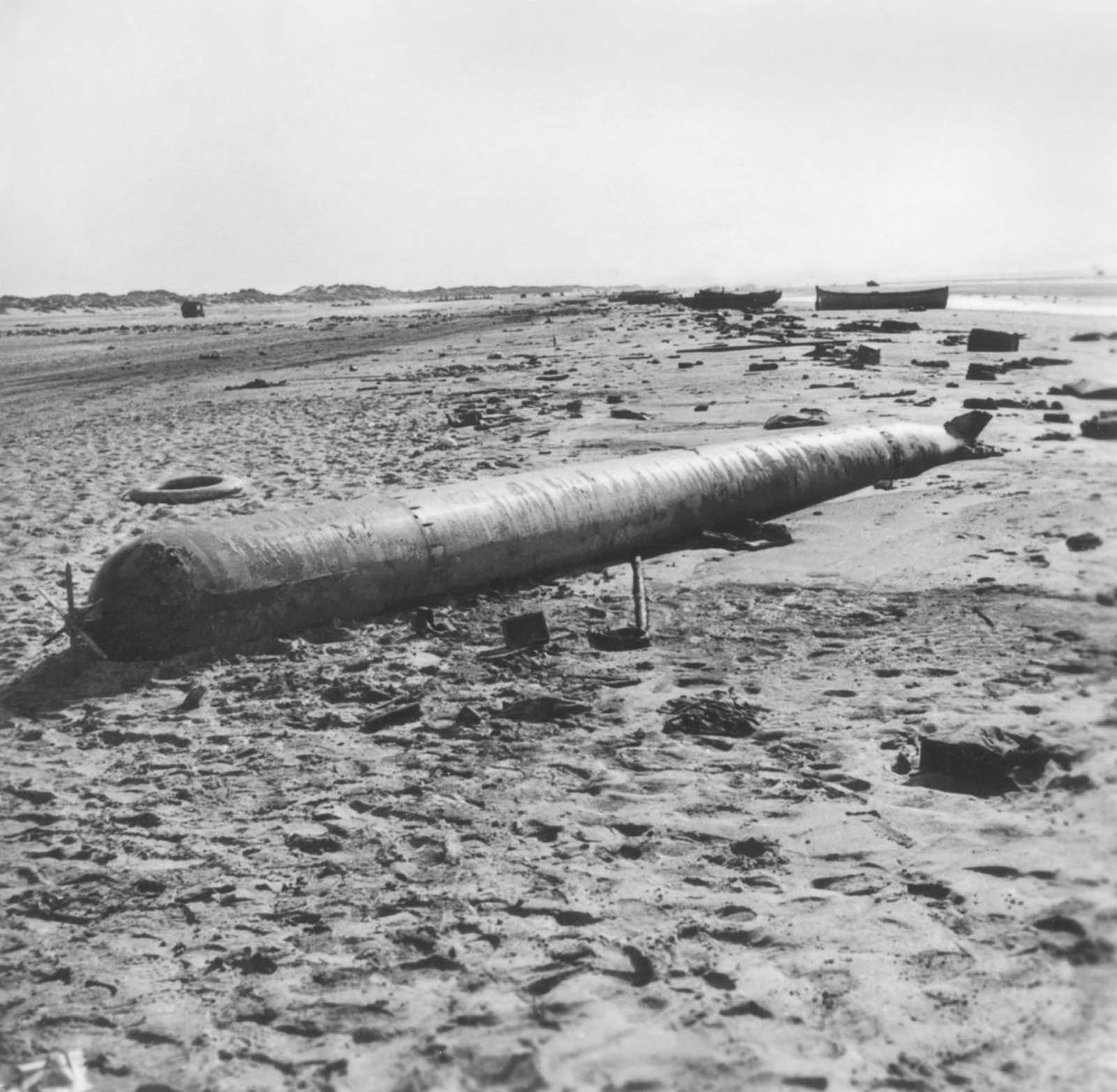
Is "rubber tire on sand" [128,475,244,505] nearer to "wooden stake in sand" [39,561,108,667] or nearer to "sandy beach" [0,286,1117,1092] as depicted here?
"sandy beach" [0,286,1117,1092]

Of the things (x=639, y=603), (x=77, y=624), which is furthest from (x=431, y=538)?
A: (x=77, y=624)

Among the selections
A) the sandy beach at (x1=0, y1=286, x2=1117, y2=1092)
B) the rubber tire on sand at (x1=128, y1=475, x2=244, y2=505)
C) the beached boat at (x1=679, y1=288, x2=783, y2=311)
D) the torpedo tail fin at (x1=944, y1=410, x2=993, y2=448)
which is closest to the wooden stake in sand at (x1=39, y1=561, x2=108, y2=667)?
the sandy beach at (x1=0, y1=286, x2=1117, y2=1092)

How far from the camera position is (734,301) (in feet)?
90.9

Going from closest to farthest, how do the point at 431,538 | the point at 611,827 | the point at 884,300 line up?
the point at 611,827
the point at 431,538
the point at 884,300

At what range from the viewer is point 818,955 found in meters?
2.43

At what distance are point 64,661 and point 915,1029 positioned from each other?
3546 mm

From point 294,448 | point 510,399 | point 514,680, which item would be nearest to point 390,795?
point 514,680

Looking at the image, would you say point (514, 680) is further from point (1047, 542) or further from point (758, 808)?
point (1047, 542)

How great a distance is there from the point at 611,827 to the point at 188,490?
4876 mm

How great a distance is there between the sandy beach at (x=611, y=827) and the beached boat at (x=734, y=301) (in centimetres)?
2106

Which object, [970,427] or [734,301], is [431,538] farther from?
[734,301]

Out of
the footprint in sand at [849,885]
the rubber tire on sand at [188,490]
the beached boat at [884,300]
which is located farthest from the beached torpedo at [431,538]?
the beached boat at [884,300]

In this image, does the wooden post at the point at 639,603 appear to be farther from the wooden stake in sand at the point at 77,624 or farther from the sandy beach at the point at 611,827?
the wooden stake in sand at the point at 77,624

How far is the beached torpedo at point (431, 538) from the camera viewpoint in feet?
14.4
